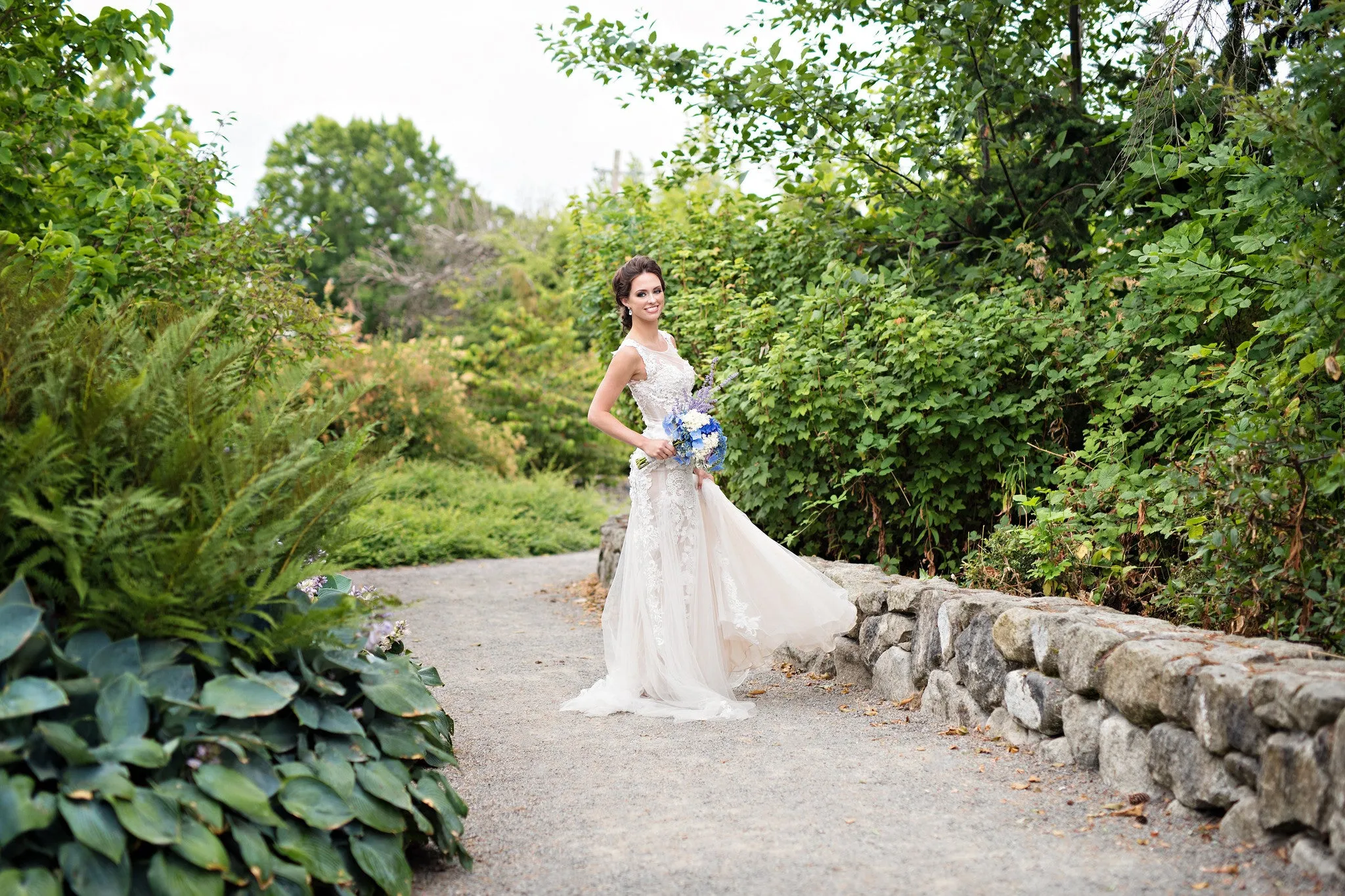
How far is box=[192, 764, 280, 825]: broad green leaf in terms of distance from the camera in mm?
2625

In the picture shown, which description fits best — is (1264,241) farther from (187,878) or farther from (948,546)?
(187,878)

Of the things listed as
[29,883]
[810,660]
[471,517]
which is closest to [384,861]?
[29,883]

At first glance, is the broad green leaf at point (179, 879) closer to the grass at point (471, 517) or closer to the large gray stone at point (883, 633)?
the large gray stone at point (883, 633)

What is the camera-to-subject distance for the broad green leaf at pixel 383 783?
2971mm

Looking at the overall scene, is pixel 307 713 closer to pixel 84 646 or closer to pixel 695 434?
pixel 84 646

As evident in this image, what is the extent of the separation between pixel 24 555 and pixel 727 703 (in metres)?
3.05

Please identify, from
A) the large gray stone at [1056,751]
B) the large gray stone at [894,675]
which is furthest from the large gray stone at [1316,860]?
the large gray stone at [894,675]

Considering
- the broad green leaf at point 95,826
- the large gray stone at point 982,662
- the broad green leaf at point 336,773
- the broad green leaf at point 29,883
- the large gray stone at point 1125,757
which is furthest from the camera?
the large gray stone at point 982,662

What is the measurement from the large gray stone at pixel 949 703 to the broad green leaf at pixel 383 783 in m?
2.53

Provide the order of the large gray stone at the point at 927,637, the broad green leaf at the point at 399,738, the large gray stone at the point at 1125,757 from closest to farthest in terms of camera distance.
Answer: the broad green leaf at the point at 399,738
the large gray stone at the point at 1125,757
the large gray stone at the point at 927,637

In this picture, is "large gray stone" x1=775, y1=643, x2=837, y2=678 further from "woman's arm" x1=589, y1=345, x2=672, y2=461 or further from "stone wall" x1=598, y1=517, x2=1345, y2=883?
"woman's arm" x1=589, y1=345, x2=672, y2=461

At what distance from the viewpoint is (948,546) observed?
6.40 meters

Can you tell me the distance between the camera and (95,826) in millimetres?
2436

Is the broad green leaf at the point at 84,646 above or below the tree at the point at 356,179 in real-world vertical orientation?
below
